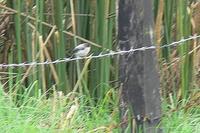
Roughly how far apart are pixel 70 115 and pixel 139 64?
55cm

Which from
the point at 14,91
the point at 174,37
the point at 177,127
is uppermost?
the point at 174,37

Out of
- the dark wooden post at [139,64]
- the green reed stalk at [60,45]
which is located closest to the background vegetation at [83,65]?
the green reed stalk at [60,45]

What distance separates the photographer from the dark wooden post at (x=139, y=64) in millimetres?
3119

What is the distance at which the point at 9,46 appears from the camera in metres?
4.21

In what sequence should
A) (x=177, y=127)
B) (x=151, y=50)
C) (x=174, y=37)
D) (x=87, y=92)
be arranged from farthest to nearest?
(x=174, y=37) < (x=87, y=92) < (x=177, y=127) < (x=151, y=50)

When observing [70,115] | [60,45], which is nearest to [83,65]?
[60,45]

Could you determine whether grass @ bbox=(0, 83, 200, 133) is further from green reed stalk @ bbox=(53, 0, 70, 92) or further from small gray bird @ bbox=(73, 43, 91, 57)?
small gray bird @ bbox=(73, 43, 91, 57)

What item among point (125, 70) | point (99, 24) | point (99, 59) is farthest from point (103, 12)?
point (125, 70)

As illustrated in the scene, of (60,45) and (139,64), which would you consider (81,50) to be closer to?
(60,45)

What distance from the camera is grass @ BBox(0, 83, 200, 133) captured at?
3261 millimetres

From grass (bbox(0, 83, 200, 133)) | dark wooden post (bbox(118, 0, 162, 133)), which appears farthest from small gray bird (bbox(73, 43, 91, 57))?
dark wooden post (bbox(118, 0, 162, 133))

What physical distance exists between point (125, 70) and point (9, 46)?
51.0 inches

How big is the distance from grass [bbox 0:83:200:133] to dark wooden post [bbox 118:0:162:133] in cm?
23

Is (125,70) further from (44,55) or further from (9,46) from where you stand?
(9,46)
